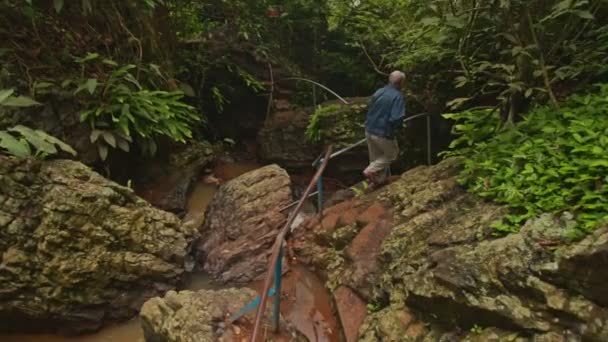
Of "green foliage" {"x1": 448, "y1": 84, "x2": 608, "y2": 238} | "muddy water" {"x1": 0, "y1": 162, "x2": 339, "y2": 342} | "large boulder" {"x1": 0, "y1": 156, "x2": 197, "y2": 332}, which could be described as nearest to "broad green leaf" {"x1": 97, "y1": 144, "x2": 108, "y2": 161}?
"large boulder" {"x1": 0, "y1": 156, "x2": 197, "y2": 332}

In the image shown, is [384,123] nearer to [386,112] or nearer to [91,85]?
[386,112]

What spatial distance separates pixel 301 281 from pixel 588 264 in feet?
10.6

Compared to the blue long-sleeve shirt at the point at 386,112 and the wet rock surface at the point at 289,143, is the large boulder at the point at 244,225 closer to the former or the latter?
the blue long-sleeve shirt at the point at 386,112

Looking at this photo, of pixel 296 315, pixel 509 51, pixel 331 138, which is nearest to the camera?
pixel 296 315

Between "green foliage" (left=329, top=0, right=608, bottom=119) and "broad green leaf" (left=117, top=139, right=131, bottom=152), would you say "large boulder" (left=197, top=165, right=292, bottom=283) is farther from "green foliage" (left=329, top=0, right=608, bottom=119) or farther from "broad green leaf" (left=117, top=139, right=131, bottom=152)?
"green foliage" (left=329, top=0, right=608, bottom=119)

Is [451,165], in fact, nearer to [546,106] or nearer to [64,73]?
[546,106]

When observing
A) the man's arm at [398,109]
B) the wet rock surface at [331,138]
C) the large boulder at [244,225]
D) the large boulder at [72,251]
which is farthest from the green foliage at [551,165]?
the large boulder at [72,251]

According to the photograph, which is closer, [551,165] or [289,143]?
[551,165]

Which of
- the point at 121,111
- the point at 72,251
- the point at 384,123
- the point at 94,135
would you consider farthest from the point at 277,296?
the point at 121,111

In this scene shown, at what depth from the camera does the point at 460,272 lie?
3.51 metres

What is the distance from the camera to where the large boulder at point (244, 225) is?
6.10 metres

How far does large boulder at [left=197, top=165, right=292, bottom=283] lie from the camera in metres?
6.10

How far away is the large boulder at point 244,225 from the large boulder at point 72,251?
2.07ft

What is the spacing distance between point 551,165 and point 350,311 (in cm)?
238
